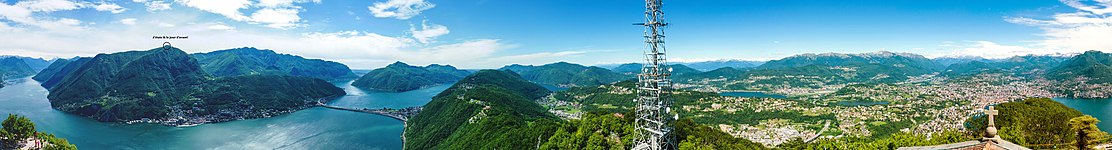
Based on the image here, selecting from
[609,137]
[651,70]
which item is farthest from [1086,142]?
[609,137]

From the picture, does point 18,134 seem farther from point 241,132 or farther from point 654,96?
point 654,96

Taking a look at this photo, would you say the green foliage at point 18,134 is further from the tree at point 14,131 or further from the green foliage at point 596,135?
the green foliage at point 596,135

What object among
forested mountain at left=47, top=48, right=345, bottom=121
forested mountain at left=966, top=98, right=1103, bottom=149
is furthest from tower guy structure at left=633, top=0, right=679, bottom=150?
forested mountain at left=47, top=48, right=345, bottom=121

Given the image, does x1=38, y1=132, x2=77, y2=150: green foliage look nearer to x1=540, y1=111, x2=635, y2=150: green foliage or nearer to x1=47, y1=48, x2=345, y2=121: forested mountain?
x1=47, y1=48, x2=345, y2=121: forested mountain

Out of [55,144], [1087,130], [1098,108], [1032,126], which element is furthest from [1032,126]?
[1098,108]

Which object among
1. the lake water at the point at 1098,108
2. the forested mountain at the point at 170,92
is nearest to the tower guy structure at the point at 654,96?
the lake water at the point at 1098,108

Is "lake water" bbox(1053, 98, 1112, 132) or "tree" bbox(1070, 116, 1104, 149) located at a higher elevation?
"tree" bbox(1070, 116, 1104, 149)

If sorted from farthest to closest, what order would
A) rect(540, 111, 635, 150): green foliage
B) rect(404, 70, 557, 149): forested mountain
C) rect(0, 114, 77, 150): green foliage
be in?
rect(0, 114, 77, 150): green foliage → rect(404, 70, 557, 149): forested mountain → rect(540, 111, 635, 150): green foliage
